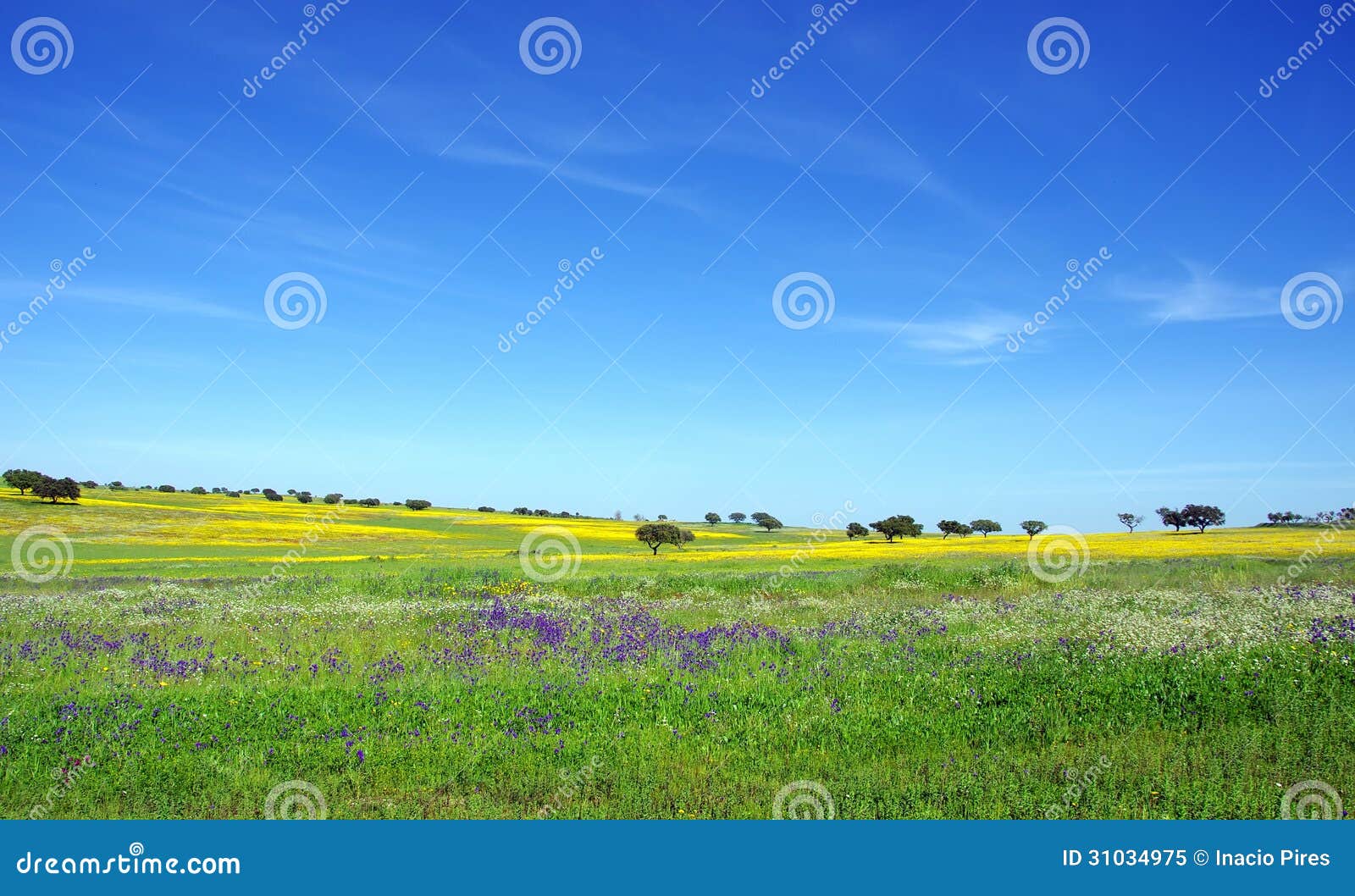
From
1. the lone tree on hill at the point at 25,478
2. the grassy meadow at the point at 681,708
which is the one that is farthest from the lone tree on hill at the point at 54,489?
the grassy meadow at the point at 681,708

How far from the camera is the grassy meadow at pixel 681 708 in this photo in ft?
21.3

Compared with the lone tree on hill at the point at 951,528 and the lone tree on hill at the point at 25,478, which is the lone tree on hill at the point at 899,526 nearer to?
the lone tree on hill at the point at 951,528

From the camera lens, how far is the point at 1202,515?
341 ft

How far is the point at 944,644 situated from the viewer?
1255cm

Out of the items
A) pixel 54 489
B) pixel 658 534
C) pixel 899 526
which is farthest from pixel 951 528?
pixel 54 489

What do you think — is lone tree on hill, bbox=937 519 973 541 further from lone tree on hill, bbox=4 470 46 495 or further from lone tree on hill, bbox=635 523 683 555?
lone tree on hill, bbox=4 470 46 495

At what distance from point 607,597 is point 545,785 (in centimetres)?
1619

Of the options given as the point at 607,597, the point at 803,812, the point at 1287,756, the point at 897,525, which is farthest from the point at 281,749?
the point at 897,525

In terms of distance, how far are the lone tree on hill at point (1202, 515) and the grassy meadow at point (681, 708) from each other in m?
105

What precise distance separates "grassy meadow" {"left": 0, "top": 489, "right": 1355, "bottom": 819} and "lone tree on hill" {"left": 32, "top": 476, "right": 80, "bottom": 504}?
82.3 metres

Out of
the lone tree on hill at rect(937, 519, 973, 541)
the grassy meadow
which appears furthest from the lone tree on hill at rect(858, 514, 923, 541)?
the grassy meadow

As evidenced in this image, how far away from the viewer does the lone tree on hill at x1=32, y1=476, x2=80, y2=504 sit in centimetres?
8188

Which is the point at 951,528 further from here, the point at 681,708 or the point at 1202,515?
the point at 681,708

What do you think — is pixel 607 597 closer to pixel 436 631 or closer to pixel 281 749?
pixel 436 631
